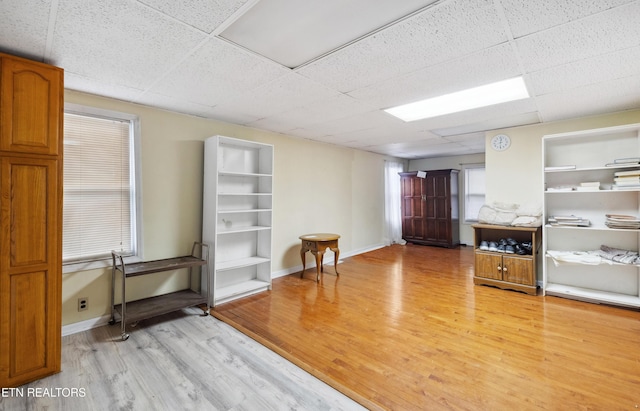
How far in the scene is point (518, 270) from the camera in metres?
3.82

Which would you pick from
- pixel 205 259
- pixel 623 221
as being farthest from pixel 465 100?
pixel 205 259

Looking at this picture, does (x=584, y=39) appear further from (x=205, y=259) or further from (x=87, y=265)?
(x=87, y=265)

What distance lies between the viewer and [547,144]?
386 cm

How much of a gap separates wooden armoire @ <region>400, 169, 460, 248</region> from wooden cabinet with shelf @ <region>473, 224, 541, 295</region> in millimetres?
2515

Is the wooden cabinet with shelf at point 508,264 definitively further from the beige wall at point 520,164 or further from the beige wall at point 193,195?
the beige wall at point 193,195

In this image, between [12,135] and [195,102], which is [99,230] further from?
[195,102]

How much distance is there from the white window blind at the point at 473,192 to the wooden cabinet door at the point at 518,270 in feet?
10.8

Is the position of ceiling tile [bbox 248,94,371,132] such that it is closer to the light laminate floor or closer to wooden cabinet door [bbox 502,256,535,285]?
the light laminate floor

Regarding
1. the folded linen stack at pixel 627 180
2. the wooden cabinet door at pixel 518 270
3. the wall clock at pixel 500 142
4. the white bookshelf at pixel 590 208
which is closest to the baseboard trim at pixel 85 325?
the wooden cabinet door at pixel 518 270

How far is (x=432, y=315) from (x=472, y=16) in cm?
271

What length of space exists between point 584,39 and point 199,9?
2.33 metres

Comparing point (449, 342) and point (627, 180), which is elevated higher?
point (627, 180)

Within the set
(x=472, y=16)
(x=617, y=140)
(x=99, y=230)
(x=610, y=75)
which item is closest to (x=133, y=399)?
(x=99, y=230)

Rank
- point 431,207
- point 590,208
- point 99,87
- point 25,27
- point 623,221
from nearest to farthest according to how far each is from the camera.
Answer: point 25,27 → point 99,87 → point 623,221 → point 590,208 → point 431,207
